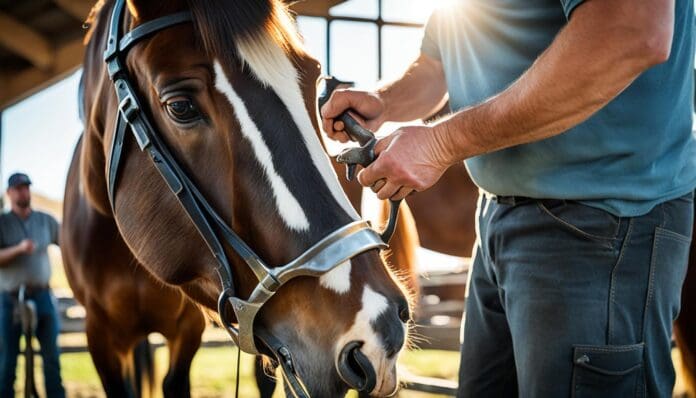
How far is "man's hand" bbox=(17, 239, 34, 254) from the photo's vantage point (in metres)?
5.33

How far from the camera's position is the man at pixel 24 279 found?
5297 mm

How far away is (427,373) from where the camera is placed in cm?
698

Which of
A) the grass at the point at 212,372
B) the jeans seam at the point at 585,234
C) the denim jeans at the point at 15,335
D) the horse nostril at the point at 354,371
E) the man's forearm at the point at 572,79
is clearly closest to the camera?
the man's forearm at the point at 572,79

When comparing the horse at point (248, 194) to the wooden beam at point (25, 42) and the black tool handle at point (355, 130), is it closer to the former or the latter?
the black tool handle at point (355, 130)

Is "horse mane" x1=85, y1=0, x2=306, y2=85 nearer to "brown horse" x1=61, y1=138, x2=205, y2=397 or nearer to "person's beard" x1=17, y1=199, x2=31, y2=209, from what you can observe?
"brown horse" x1=61, y1=138, x2=205, y2=397

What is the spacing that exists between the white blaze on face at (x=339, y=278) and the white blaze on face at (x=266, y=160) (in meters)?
0.11

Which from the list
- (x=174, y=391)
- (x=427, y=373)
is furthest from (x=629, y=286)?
(x=427, y=373)

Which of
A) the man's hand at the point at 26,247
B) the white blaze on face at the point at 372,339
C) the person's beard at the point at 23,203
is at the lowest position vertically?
the man's hand at the point at 26,247

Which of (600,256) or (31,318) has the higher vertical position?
(600,256)

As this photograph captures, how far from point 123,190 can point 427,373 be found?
5639mm

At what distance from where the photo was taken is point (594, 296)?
135 centimetres

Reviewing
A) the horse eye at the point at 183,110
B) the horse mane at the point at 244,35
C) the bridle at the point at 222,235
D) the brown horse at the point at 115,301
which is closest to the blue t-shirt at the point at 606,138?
the bridle at the point at 222,235

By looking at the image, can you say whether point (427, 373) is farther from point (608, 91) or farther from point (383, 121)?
point (608, 91)

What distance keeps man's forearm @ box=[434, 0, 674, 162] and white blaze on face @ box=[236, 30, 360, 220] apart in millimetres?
283
